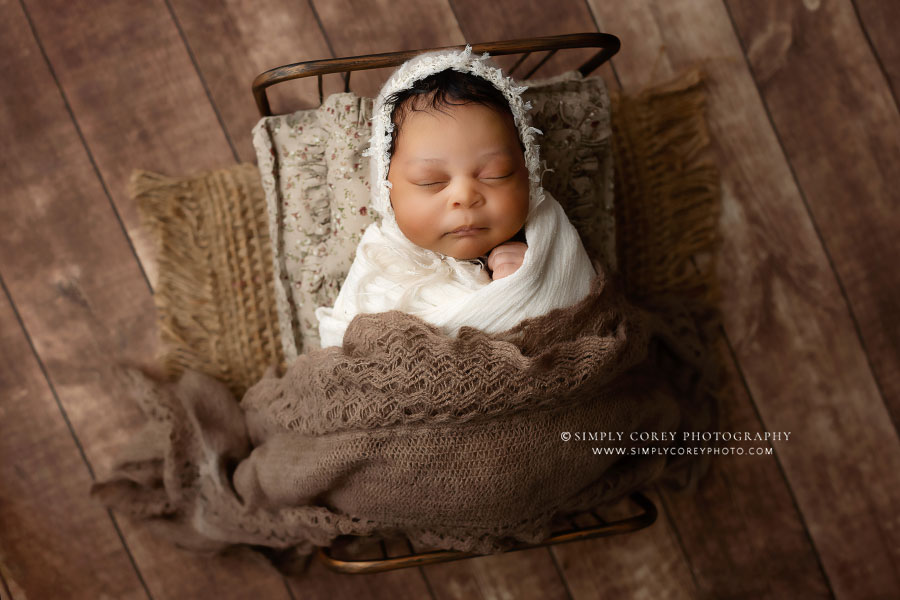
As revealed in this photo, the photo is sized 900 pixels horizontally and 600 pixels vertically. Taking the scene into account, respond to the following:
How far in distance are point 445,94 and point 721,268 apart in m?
0.97

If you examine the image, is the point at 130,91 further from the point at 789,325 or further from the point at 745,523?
the point at 745,523

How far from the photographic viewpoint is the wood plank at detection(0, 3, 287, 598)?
143 centimetres

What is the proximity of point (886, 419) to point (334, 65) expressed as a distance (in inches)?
66.5

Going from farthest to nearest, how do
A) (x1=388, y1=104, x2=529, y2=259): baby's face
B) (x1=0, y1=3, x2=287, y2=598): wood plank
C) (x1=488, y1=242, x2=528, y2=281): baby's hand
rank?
(x1=0, y1=3, x2=287, y2=598): wood plank → (x1=488, y1=242, x2=528, y2=281): baby's hand → (x1=388, y1=104, x2=529, y2=259): baby's face

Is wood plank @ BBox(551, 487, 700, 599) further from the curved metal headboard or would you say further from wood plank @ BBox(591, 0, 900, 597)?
the curved metal headboard

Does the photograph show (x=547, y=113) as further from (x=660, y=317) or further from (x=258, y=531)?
(x=258, y=531)

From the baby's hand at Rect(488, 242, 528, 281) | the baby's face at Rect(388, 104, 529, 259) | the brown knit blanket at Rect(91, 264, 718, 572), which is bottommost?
the brown knit blanket at Rect(91, 264, 718, 572)

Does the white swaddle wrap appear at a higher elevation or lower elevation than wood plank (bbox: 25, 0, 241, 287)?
lower

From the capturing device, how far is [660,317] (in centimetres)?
140

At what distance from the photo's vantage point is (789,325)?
1.57 metres

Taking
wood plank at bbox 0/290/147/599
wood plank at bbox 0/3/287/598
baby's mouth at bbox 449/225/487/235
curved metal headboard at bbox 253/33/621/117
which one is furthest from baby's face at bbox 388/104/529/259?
wood plank at bbox 0/290/147/599

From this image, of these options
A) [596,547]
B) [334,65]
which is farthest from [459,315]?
[596,547]

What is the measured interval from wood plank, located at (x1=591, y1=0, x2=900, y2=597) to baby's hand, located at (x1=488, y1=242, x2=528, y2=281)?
719 millimetres

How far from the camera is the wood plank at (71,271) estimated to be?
4.69ft
